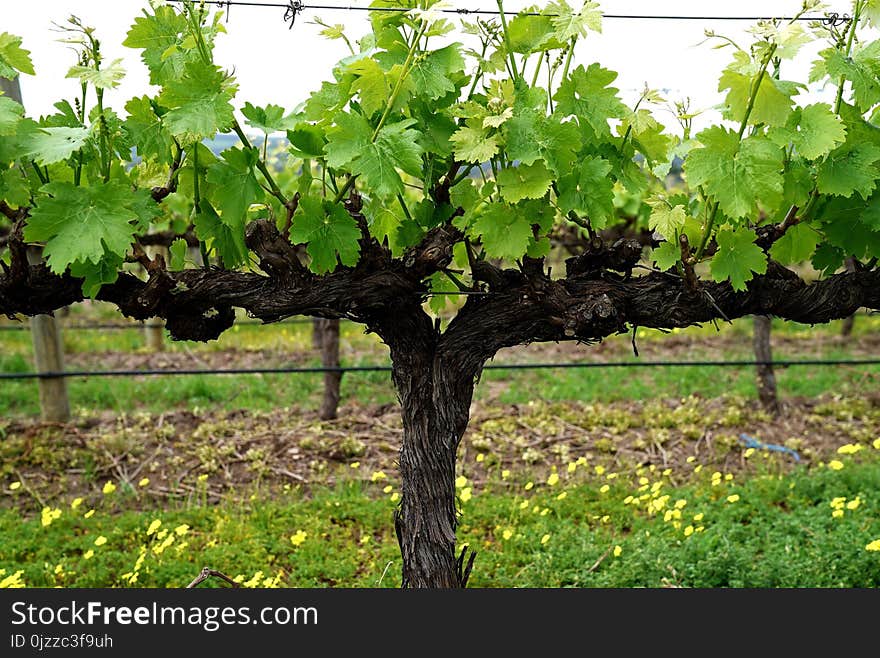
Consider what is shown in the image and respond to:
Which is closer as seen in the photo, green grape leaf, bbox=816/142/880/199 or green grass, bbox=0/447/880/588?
green grape leaf, bbox=816/142/880/199

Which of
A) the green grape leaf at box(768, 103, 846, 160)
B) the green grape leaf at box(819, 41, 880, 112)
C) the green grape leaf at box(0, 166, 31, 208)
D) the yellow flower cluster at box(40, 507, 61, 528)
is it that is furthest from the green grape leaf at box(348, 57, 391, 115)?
the yellow flower cluster at box(40, 507, 61, 528)

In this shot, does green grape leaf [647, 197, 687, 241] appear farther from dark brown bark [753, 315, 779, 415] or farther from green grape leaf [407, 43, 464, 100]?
dark brown bark [753, 315, 779, 415]

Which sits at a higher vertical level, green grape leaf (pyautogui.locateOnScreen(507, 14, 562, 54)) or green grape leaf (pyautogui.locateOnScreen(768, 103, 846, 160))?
green grape leaf (pyautogui.locateOnScreen(507, 14, 562, 54))

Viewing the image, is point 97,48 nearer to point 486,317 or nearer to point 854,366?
point 486,317

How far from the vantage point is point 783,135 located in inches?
86.0

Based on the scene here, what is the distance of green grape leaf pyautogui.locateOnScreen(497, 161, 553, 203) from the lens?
213 centimetres

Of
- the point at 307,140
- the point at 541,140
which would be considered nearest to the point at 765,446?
the point at 541,140

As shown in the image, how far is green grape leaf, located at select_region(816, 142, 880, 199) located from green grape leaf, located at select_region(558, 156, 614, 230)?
59 centimetres

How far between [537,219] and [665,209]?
0.35m

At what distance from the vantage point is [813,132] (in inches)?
86.1

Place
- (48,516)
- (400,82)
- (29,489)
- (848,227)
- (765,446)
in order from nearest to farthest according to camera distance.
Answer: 1. (400,82)
2. (848,227)
3. (48,516)
4. (29,489)
5. (765,446)

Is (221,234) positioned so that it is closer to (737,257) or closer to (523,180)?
(523,180)

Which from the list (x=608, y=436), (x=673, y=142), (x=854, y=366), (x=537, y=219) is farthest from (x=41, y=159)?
(x=854, y=366)

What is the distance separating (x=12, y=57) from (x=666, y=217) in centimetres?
171
